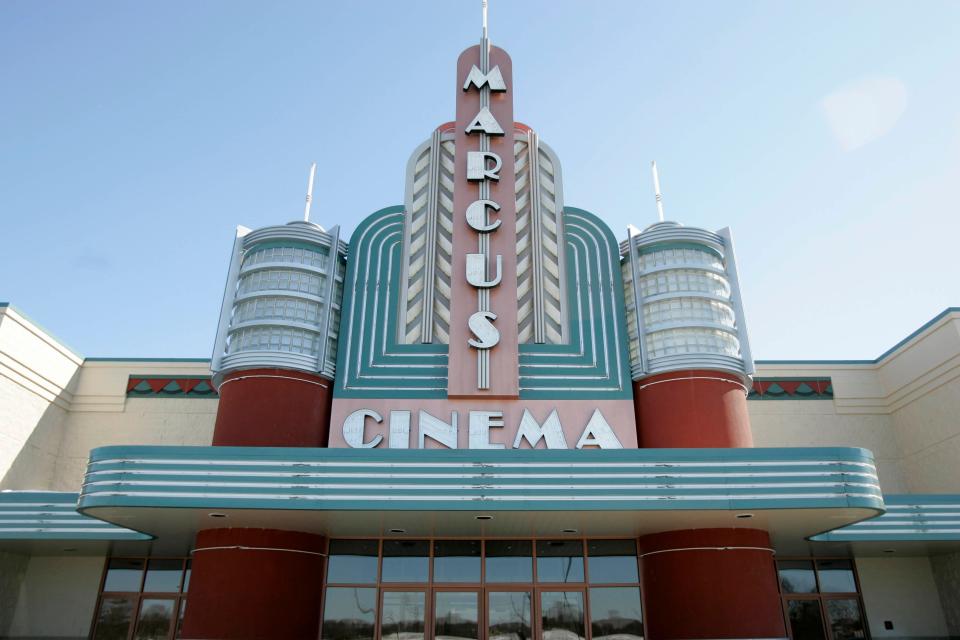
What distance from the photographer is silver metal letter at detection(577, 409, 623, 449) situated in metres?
20.1

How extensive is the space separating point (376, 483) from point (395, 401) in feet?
14.8

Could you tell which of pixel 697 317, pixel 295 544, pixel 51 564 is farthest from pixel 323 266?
pixel 51 564

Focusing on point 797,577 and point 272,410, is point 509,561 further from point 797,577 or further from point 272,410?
point 797,577

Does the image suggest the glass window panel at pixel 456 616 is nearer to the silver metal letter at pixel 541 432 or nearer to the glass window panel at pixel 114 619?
the silver metal letter at pixel 541 432

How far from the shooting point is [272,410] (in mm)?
20375

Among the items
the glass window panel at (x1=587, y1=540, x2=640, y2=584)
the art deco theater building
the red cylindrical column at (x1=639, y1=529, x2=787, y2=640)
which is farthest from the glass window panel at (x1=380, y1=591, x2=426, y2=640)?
the red cylindrical column at (x1=639, y1=529, x2=787, y2=640)

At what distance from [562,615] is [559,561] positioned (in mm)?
1354

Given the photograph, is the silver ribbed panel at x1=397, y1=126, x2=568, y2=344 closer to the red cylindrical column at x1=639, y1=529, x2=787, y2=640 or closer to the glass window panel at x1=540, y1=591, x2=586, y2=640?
the red cylindrical column at x1=639, y1=529, x2=787, y2=640

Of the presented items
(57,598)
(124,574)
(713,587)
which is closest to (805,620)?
(713,587)

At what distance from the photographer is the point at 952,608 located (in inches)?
958

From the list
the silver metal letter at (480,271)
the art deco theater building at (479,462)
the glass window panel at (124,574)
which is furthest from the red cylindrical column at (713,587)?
the glass window panel at (124,574)

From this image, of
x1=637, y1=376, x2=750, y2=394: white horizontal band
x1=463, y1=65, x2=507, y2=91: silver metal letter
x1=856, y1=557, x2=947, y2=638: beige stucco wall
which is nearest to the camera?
x1=637, y1=376, x2=750, y2=394: white horizontal band

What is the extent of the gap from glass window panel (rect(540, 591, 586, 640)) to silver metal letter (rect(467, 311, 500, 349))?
683cm

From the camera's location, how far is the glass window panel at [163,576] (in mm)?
23641
